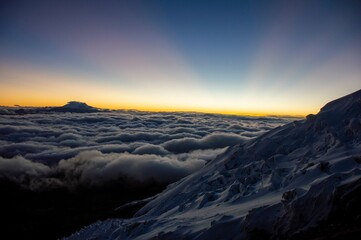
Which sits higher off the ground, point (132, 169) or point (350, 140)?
point (350, 140)

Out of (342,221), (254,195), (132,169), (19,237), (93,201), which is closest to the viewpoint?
(342,221)

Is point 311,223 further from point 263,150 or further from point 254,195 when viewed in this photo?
point 263,150

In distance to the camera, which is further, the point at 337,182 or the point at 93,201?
the point at 93,201

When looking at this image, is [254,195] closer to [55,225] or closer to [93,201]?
[55,225]

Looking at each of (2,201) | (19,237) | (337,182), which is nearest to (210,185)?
(337,182)

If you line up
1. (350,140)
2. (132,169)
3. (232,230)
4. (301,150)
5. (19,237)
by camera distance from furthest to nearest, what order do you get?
(132,169) → (19,237) → (301,150) → (350,140) → (232,230)

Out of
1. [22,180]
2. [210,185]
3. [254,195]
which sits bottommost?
[22,180]

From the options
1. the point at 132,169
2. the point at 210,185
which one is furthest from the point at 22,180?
the point at 210,185
